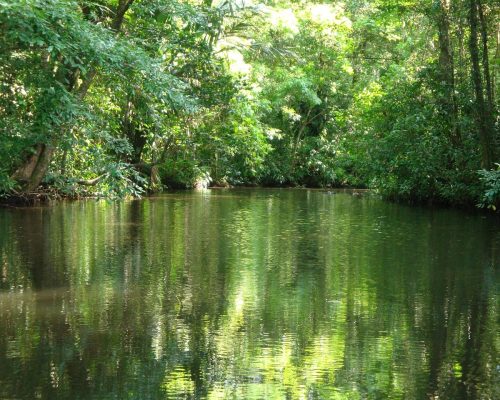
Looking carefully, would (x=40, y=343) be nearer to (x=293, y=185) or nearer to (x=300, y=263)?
(x=300, y=263)

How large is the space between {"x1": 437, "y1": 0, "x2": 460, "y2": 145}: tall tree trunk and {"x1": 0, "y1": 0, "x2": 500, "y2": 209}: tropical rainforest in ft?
0.15

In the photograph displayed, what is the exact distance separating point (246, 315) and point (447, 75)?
18.2 m

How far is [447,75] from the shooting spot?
2366 cm

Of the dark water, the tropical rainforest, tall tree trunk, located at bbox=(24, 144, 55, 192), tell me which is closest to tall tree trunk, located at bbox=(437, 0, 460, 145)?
the tropical rainforest

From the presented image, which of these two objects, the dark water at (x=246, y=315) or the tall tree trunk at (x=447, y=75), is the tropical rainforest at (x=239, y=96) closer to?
the tall tree trunk at (x=447, y=75)

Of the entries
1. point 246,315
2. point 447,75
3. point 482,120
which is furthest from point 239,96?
point 246,315

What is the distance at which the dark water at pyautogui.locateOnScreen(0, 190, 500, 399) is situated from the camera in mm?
5148

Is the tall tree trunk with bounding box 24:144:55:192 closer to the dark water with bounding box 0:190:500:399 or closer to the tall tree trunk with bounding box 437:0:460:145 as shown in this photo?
the dark water with bounding box 0:190:500:399

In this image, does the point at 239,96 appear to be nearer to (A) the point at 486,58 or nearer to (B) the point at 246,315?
(A) the point at 486,58

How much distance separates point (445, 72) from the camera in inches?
934

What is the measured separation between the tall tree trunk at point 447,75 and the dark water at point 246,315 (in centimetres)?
967

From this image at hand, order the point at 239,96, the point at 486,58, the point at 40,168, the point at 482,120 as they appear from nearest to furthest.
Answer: the point at 40,168
the point at 486,58
the point at 482,120
the point at 239,96

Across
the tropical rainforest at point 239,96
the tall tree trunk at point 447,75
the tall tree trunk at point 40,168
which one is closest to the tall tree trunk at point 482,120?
the tropical rainforest at point 239,96

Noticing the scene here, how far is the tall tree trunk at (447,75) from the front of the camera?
2334 cm
